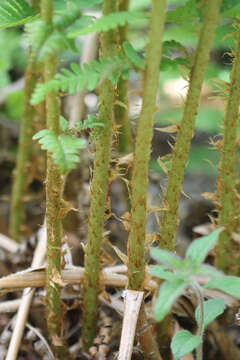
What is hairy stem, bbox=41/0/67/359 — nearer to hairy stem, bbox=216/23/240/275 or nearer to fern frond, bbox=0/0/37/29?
fern frond, bbox=0/0/37/29

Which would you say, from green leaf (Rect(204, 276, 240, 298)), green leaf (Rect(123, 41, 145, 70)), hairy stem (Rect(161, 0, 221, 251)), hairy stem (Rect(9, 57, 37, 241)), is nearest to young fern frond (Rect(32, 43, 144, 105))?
green leaf (Rect(123, 41, 145, 70))

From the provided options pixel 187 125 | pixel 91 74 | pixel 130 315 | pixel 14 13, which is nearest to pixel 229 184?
pixel 187 125

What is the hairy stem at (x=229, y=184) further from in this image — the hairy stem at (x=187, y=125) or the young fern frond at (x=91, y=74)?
the young fern frond at (x=91, y=74)

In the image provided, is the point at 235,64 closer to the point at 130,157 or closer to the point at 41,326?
the point at 130,157

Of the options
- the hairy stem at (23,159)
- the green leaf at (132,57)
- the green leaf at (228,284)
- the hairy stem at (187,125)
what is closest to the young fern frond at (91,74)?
the green leaf at (132,57)

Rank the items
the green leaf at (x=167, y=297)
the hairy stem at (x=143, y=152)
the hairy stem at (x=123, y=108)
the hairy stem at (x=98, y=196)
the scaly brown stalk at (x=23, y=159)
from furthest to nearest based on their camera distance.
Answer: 1. the scaly brown stalk at (x=23, y=159)
2. the hairy stem at (x=123, y=108)
3. the hairy stem at (x=98, y=196)
4. the hairy stem at (x=143, y=152)
5. the green leaf at (x=167, y=297)

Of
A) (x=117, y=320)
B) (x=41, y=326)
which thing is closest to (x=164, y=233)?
(x=117, y=320)
